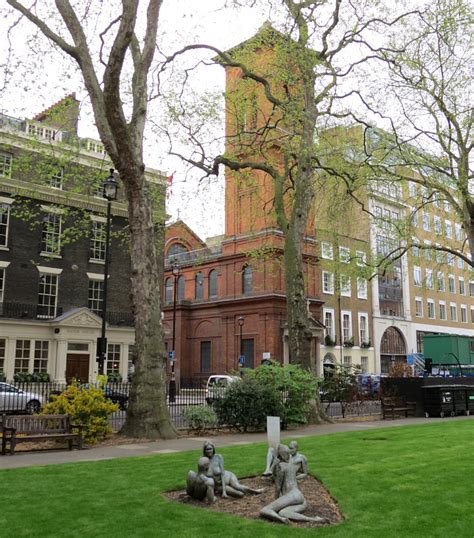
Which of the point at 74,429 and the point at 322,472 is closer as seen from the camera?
the point at 322,472

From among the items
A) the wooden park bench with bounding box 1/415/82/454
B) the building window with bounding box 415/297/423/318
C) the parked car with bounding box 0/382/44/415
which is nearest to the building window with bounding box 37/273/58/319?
the parked car with bounding box 0/382/44/415

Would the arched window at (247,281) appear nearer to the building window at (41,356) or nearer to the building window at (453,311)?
the building window at (41,356)

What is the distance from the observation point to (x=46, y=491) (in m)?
8.09

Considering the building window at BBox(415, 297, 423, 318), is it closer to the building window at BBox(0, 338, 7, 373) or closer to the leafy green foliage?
the leafy green foliage

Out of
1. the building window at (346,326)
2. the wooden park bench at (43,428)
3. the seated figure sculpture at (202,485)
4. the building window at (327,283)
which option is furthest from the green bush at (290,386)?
the building window at (346,326)

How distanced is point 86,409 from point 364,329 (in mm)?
43341

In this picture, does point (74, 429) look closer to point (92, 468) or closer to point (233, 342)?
point (92, 468)

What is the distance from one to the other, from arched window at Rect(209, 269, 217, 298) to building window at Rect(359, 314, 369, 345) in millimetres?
14131

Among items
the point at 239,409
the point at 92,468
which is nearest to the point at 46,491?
the point at 92,468

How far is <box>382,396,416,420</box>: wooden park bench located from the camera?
22438 millimetres

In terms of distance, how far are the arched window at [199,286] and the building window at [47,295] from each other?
17.4 m

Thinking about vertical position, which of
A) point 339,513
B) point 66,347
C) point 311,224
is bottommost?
point 339,513

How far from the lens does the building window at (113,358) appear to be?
38.2m

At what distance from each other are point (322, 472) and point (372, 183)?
19.6m
